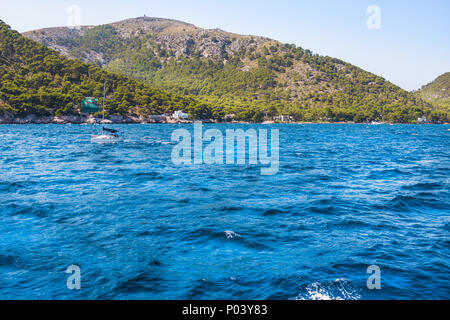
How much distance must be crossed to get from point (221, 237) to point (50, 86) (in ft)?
576

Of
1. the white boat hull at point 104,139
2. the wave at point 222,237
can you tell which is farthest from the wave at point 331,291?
the white boat hull at point 104,139

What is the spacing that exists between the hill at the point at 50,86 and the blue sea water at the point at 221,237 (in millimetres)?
129491

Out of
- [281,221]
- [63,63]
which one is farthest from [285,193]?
[63,63]

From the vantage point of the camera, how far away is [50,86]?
6265 inches

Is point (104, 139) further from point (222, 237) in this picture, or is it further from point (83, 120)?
point (83, 120)

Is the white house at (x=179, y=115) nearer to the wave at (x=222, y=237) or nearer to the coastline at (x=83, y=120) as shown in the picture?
the coastline at (x=83, y=120)

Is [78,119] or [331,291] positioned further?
[78,119]

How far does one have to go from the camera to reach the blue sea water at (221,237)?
9.52 m

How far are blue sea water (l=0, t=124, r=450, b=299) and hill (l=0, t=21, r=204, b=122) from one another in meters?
129

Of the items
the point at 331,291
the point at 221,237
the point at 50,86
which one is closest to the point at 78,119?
the point at 50,86

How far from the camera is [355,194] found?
2233cm

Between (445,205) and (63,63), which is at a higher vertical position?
(63,63)
